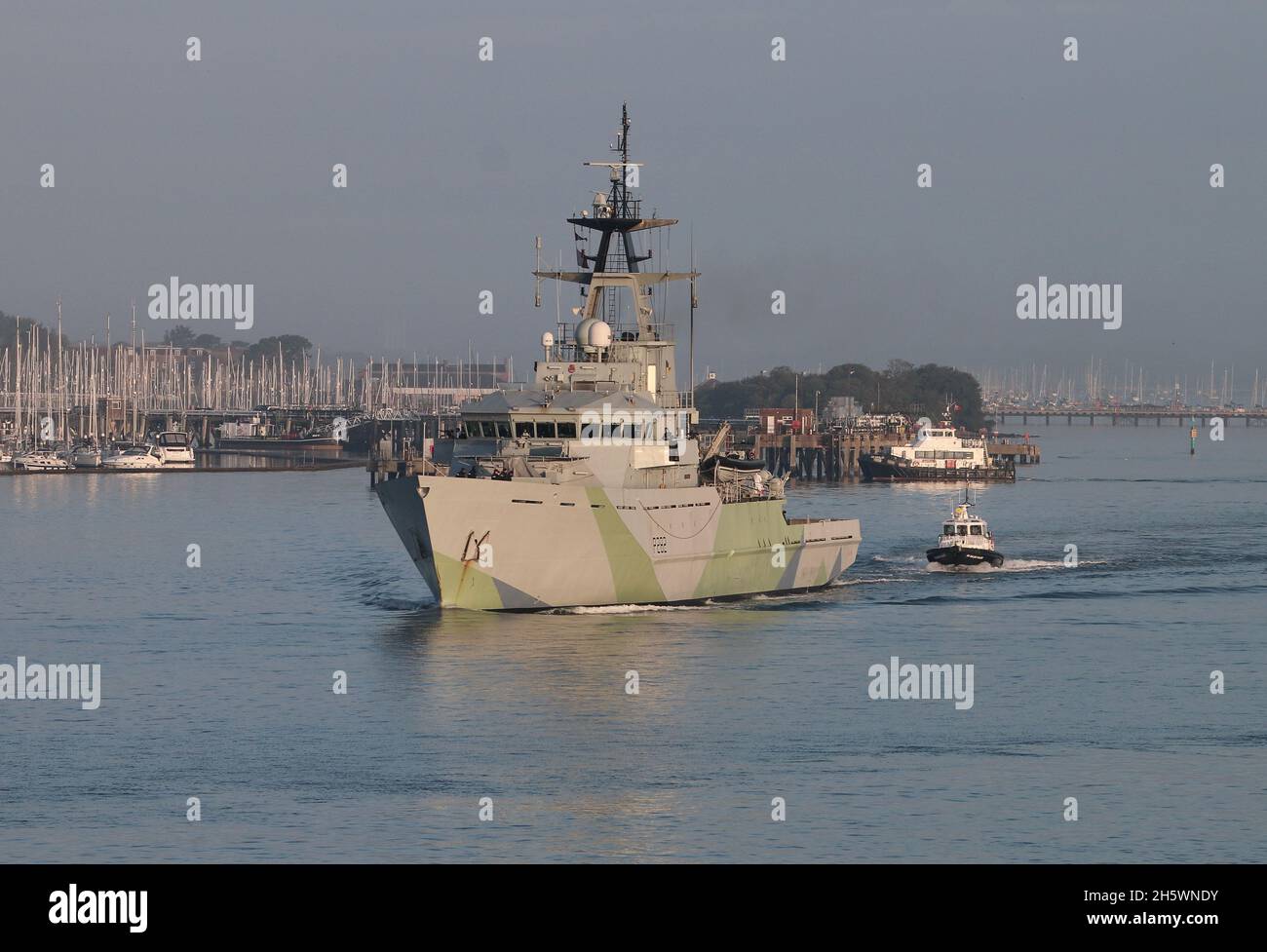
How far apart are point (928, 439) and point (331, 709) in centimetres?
11976

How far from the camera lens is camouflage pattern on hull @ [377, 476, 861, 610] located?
4244cm

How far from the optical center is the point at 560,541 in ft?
143

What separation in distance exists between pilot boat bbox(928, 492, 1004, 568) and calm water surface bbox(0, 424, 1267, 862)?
1067mm

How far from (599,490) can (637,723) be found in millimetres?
10604

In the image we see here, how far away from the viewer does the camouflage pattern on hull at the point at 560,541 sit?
42.4m

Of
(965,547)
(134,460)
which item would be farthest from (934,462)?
(965,547)

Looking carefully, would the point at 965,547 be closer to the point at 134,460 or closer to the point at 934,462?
the point at 934,462
